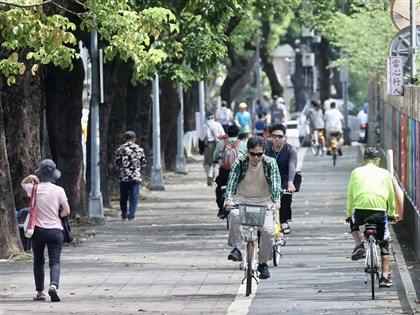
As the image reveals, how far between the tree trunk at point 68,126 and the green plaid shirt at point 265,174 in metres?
9.57

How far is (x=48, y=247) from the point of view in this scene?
1623cm

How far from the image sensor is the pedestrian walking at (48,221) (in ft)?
52.9

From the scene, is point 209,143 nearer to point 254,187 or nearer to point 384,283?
point 254,187

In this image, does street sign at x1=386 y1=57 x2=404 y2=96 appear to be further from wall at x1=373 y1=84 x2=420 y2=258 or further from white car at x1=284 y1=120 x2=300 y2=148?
white car at x1=284 y1=120 x2=300 y2=148

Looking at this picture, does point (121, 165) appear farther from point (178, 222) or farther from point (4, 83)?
point (4, 83)

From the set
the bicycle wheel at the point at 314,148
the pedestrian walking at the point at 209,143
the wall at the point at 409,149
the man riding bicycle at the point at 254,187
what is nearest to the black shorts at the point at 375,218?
the man riding bicycle at the point at 254,187

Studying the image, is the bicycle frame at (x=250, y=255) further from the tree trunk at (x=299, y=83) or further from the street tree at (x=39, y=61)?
the tree trunk at (x=299, y=83)

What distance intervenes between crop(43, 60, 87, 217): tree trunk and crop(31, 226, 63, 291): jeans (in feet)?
31.6

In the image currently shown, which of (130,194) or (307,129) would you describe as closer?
(130,194)

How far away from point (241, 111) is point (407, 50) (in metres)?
20.7

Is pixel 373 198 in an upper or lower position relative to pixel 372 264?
upper

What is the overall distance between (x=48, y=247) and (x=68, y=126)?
32.8 feet

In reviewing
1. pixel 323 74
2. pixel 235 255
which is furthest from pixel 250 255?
pixel 323 74

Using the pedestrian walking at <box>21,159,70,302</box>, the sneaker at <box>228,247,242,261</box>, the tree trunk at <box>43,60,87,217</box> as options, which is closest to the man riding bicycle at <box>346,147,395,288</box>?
the sneaker at <box>228,247,242,261</box>
